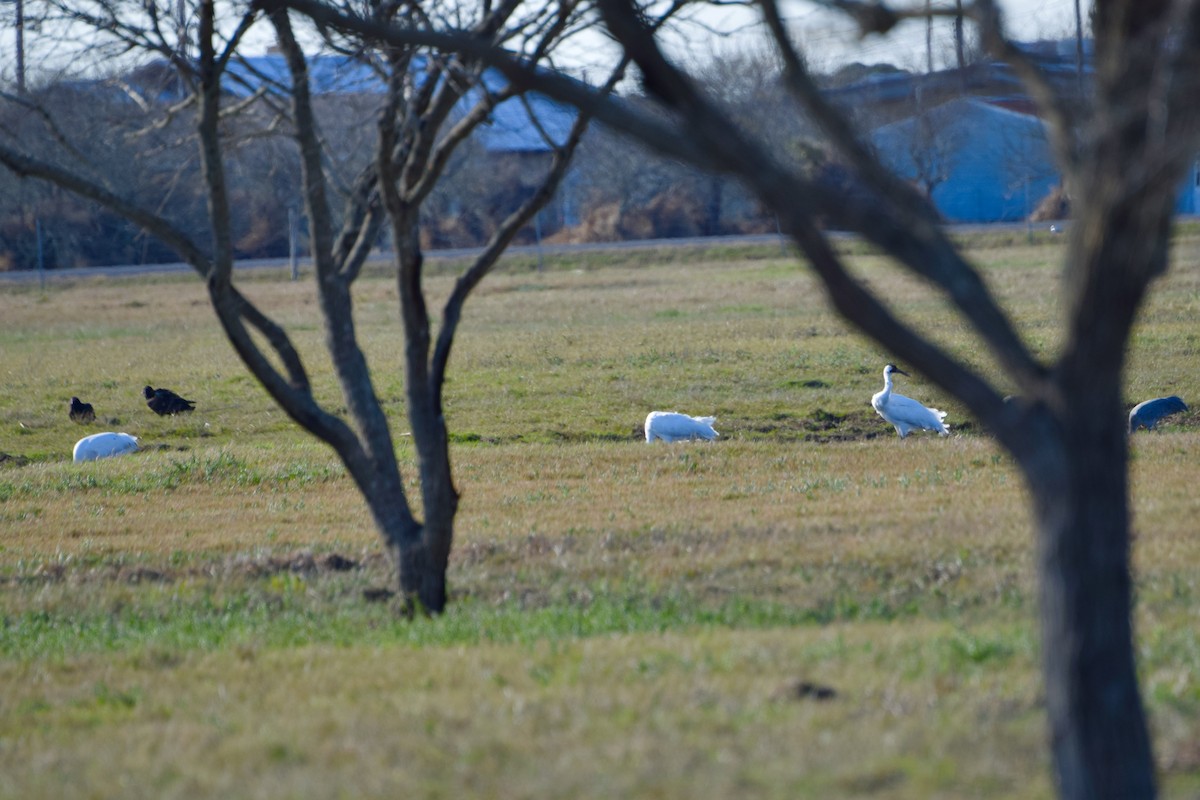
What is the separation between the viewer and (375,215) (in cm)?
829

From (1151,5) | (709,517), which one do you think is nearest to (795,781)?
(1151,5)

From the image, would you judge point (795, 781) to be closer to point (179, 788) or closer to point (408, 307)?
point (179, 788)

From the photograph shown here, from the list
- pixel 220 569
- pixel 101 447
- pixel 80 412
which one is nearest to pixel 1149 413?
pixel 220 569

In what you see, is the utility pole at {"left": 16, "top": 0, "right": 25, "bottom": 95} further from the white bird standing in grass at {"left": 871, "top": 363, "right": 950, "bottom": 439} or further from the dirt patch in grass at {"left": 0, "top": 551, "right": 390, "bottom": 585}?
the white bird standing in grass at {"left": 871, "top": 363, "right": 950, "bottom": 439}

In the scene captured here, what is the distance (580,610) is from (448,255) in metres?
41.6

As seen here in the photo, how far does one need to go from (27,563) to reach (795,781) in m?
7.88

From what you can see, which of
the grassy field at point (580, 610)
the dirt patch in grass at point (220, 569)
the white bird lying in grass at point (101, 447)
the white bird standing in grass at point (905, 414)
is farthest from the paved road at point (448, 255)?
the dirt patch in grass at point (220, 569)

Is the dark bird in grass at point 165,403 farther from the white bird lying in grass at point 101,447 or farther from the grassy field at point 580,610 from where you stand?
the white bird lying in grass at point 101,447

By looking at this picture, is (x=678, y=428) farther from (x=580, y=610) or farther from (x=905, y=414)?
(x=580, y=610)

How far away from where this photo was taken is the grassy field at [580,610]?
16.5 ft

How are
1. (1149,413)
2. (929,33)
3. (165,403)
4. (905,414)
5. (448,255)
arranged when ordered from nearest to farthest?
(929,33)
(1149,413)
(905,414)
(165,403)
(448,255)

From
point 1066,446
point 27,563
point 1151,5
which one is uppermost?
point 1151,5

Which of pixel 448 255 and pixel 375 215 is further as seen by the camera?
pixel 448 255

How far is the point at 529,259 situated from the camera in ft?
160
